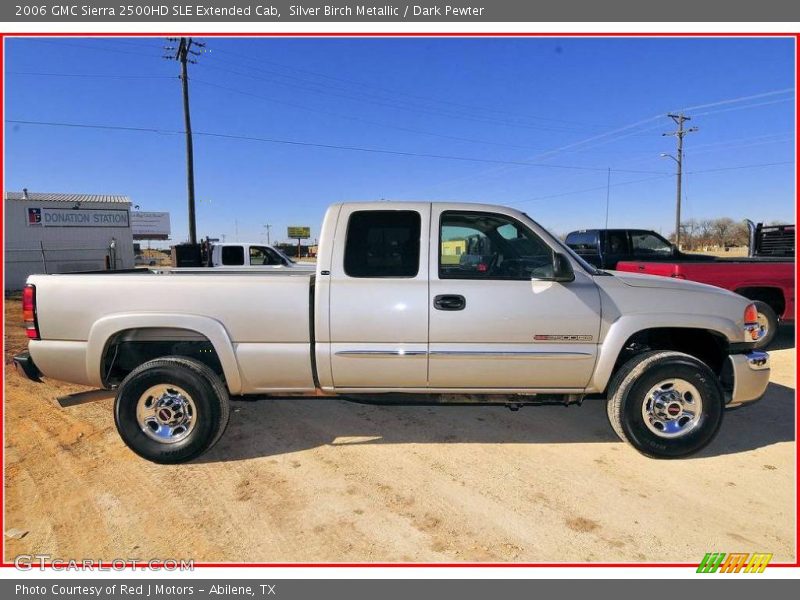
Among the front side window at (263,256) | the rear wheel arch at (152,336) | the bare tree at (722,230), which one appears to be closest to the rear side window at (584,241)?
the front side window at (263,256)

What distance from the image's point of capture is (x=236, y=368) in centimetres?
358

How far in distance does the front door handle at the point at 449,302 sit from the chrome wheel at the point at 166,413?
6.67ft

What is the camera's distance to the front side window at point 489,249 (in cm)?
360

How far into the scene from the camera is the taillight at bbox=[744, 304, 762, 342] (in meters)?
3.68

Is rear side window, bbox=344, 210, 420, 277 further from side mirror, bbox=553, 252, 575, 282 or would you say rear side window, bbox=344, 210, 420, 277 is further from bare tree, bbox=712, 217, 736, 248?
bare tree, bbox=712, 217, 736, 248

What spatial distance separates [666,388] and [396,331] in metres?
2.17

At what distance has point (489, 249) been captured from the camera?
3.83 meters

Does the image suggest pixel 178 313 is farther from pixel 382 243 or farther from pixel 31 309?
pixel 382 243

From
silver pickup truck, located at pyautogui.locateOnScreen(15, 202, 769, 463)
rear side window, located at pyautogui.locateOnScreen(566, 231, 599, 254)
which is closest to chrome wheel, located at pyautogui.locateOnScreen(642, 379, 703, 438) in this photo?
silver pickup truck, located at pyautogui.locateOnScreen(15, 202, 769, 463)

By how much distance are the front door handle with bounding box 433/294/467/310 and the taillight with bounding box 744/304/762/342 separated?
2278 mm

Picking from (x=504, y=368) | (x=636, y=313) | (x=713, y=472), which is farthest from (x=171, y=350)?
(x=713, y=472)

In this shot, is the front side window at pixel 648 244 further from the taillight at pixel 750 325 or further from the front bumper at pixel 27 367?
the front bumper at pixel 27 367

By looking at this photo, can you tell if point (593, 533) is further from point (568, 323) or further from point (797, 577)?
point (568, 323)

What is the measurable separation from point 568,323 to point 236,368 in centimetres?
258
